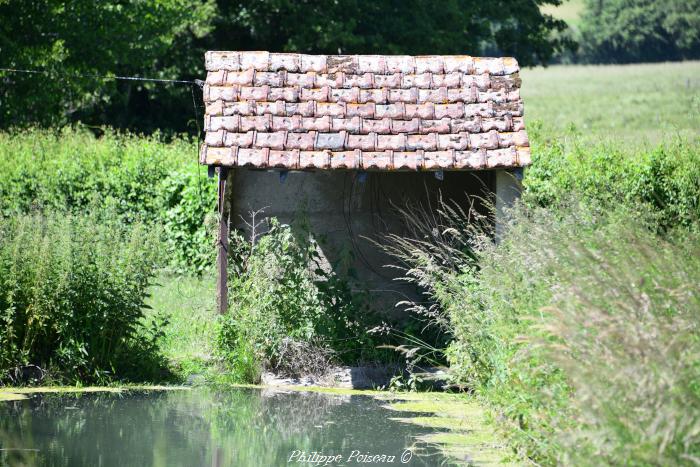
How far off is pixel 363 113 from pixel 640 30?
210 ft

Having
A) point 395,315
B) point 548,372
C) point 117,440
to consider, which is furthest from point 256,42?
point 548,372

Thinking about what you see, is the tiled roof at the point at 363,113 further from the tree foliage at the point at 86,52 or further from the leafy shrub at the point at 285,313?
the tree foliage at the point at 86,52

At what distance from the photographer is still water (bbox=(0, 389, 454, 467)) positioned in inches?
342

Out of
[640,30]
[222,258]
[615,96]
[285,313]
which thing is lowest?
[285,313]

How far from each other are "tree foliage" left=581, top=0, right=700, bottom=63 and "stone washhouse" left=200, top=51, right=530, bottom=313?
196 ft

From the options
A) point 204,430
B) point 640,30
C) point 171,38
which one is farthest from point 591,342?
point 640,30

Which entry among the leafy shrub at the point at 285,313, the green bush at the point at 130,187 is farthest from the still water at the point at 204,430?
the green bush at the point at 130,187

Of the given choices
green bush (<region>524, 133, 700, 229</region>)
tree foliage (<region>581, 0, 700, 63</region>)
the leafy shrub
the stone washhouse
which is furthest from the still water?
tree foliage (<region>581, 0, 700, 63</region>)

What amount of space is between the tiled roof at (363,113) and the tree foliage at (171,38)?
13407mm

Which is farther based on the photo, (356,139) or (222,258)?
(222,258)

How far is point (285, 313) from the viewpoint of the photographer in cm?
1140

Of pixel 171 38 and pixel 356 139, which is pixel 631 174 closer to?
pixel 356 139

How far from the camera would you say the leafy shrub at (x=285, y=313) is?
11297 millimetres

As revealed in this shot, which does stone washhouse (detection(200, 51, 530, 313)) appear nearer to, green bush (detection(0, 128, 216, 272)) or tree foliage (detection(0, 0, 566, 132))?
green bush (detection(0, 128, 216, 272))
